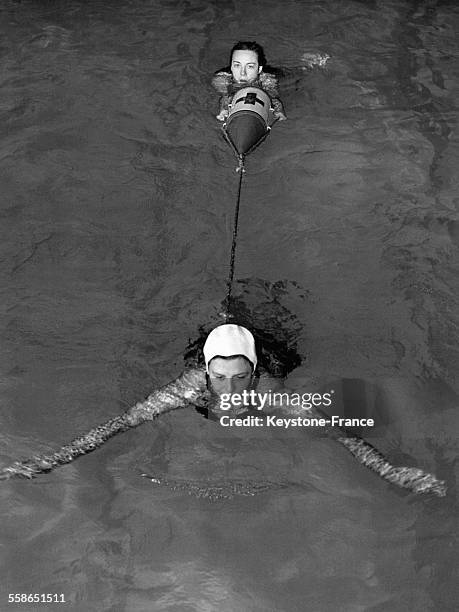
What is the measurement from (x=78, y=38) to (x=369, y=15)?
3.63 m

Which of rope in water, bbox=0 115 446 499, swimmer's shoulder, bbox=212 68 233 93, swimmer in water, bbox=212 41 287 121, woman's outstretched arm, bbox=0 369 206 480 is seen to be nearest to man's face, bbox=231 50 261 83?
swimmer in water, bbox=212 41 287 121

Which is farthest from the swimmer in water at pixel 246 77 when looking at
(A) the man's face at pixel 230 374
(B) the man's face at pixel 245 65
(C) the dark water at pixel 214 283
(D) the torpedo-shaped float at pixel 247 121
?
(A) the man's face at pixel 230 374

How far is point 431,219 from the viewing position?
24.0ft

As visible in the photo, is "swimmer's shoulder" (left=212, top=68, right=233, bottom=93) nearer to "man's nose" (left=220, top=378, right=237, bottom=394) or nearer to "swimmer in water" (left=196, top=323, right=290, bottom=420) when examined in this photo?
"swimmer in water" (left=196, top=323, right=290, bottom=420)

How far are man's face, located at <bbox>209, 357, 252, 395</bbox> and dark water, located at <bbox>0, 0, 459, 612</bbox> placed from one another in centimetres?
53

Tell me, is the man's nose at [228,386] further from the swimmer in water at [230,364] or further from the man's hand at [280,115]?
the man's hand at [280,115]

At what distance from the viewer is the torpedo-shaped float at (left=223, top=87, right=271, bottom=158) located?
7836mm

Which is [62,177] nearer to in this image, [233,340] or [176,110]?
[176,110]

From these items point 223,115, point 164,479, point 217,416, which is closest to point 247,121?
point 223,115

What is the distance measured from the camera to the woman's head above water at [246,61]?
844 cm

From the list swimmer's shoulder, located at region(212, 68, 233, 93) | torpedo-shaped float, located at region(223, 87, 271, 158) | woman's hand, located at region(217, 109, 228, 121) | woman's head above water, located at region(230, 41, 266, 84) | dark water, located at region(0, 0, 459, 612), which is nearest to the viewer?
dark water, located at region(0, 0, 459, 612)

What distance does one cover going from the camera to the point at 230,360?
5.17m

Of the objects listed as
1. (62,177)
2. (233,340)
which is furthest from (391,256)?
(62,177)

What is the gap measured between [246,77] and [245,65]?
Answer: 130mm
